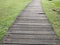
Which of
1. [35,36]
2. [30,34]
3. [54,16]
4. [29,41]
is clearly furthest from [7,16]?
[29,41]

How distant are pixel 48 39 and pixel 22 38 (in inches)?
32.1

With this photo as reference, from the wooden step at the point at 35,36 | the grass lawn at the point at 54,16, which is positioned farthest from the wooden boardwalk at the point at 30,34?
the grass lawn at the point at 54,16

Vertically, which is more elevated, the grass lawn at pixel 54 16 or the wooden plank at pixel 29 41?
the wooden plank at pixel 29 41

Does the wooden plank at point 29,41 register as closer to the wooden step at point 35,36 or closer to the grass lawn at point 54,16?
the wooden step at point 35,36

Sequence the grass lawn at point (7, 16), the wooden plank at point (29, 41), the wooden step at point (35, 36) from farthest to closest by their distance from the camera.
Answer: the grass lawn at point (7, 16) → the wooden step at point (35, 36) → the wooden plank at point (29, 41)

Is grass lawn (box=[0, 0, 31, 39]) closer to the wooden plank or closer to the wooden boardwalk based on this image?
the wooden boardwalk

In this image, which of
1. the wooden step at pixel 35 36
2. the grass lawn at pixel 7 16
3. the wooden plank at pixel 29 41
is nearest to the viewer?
the wooden plank at pixel 29 41

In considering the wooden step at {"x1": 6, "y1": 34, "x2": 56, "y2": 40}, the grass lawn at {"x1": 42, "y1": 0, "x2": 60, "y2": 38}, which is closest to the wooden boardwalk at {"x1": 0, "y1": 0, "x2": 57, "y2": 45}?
the wooden step at {"x1": 6, "y1": 34, "x2": 56, "y2": 40}

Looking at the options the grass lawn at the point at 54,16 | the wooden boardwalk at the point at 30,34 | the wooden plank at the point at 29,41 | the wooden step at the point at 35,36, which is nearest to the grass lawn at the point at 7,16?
the wooden boardwalk at the point at 30,34

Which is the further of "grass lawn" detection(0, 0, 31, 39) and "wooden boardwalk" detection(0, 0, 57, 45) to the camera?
"grass lawn" detection(0, 0, 31, 39)

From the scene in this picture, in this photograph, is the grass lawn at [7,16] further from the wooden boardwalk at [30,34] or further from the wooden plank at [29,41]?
the wooden plank at [29,41]

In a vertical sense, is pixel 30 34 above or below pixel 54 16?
above

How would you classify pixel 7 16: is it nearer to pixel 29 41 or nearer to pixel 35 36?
pixel 35 36

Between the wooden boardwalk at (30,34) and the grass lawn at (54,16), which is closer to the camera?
the wooden boardwalk at (30,34)
